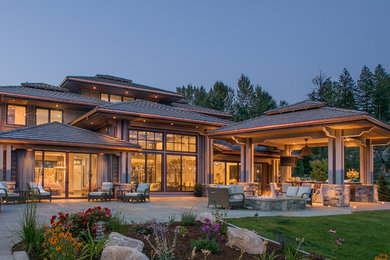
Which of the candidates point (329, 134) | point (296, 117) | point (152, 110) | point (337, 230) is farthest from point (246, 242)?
point (152, 110)

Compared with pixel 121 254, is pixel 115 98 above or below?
above

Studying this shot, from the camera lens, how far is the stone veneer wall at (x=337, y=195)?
548 inches

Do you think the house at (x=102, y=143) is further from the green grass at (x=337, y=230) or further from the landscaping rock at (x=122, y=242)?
the landscaping rock at (x=122, y=242)

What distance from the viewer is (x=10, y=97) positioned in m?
18.3

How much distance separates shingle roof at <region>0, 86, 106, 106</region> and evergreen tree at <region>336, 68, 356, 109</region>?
31.6 meters

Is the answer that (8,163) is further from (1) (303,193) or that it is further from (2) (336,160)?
(2) (336,160)

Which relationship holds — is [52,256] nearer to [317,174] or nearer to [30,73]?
[317,174]

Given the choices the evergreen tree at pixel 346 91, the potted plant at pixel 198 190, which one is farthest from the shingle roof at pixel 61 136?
the evergreen tree at pixel 346 91

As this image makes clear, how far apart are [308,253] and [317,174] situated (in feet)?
73.3

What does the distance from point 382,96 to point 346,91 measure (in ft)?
13.4

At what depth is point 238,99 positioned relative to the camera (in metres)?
45.6

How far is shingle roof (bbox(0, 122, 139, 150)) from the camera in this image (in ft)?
46.9

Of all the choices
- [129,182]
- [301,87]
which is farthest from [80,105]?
[301,87]

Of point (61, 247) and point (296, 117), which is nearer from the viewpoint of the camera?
point (61, 247)
